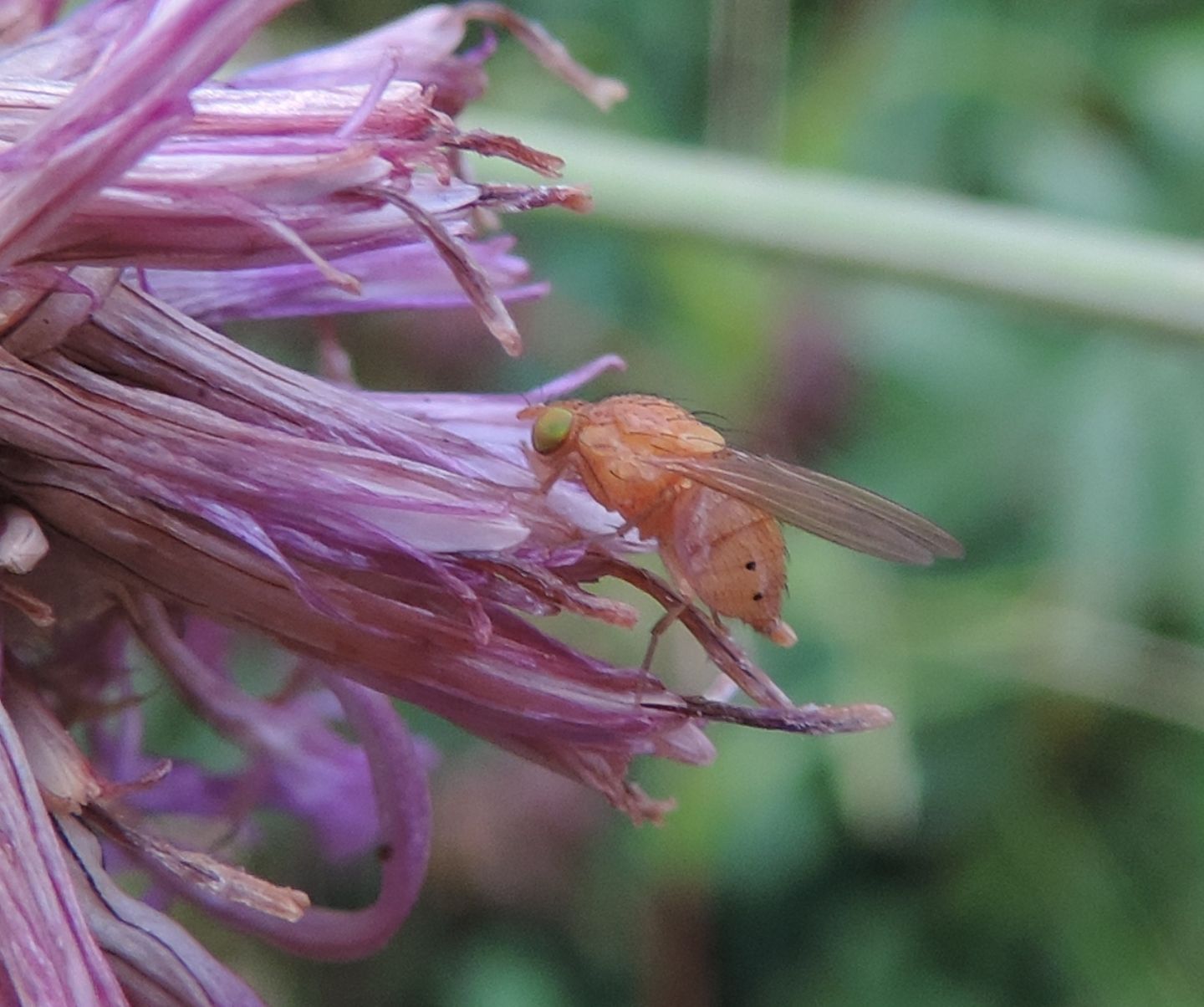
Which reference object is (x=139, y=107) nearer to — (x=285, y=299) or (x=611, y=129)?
(x=285, y=299)

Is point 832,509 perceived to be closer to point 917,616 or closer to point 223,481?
point 223,481

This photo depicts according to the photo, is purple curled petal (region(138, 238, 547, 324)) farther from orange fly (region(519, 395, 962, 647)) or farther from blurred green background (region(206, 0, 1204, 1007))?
blurred green background (region(206, 0, 1204, 1007))

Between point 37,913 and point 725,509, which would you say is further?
point 725,509


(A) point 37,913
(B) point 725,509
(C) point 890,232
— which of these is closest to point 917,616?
(C) point 890,232

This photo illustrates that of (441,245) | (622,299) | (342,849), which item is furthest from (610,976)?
(441,245)

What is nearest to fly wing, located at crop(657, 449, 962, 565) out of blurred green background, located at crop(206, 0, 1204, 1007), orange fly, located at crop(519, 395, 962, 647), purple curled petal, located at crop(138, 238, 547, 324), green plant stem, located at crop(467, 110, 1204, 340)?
orange fly, located at crop(519, 395, 962, 647)
